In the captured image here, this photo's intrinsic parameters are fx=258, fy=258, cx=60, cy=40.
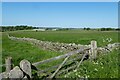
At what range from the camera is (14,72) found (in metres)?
7.71

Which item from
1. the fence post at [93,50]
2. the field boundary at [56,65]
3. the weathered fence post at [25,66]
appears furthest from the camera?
the fence post at [93,50]

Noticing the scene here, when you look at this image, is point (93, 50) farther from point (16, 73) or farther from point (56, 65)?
point (16, 73)

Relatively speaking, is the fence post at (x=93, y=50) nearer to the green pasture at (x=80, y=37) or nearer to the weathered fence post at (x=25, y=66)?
Result: the weathered fence post at (x=25, y=66)

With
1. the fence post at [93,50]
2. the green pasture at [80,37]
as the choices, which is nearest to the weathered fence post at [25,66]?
the fence post at [93,50]

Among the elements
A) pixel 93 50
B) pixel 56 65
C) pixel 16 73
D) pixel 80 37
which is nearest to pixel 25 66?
pixel 16 73

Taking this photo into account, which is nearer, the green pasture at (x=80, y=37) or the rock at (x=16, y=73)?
the rock at (x=16, y=73)

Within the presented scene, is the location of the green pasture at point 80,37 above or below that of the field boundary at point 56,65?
above

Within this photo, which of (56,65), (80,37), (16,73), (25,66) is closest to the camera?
(16,73)

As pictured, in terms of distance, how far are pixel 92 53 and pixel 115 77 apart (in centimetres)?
427

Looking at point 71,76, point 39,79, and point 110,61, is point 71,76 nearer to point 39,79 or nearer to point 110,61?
point 39,79

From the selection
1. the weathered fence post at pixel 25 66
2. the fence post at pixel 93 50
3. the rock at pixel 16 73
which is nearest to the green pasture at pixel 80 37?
the fence post at pixel 93 50

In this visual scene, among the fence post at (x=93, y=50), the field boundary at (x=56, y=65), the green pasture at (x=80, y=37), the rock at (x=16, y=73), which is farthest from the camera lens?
the green pasture at (x=80, y=37)

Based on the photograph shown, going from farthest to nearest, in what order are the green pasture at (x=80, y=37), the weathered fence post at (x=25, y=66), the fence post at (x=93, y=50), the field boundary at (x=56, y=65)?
the green pasture at (x=80, y=37), the fence post at (x=93, y=50), the weathered fence post at (x=25, y=66), the field boundary at (x=56, y=65)

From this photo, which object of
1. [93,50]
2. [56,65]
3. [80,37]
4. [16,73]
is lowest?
[56,65]
